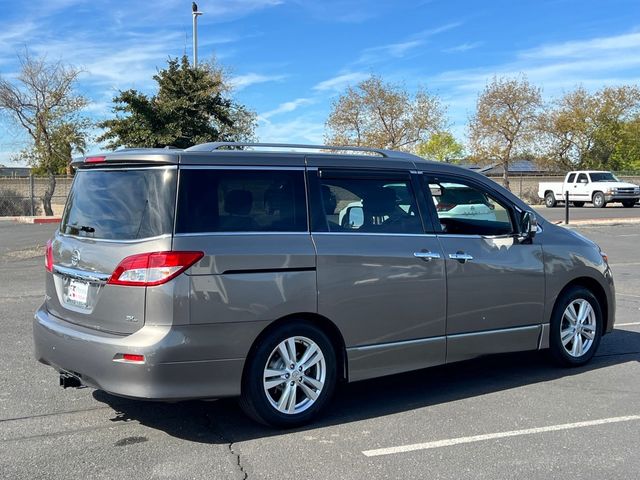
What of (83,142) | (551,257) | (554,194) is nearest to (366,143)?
(554,194)

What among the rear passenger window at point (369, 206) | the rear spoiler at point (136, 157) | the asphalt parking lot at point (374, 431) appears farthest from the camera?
the rear passenger window at point (369, 206)

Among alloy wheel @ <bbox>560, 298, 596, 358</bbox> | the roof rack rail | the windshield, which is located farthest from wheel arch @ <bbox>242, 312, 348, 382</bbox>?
the windshield

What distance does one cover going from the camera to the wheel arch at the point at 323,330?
175 inches

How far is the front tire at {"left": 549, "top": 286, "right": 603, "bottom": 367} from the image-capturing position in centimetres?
601

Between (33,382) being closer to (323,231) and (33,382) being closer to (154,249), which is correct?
(154,249)

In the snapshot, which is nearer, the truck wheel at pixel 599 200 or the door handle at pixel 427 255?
the door handle at pixel 427 255

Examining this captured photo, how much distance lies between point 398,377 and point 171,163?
3.00 metres

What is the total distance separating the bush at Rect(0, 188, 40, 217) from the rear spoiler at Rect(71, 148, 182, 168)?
26991 millimetres

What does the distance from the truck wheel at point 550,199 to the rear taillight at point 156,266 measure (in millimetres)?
36158

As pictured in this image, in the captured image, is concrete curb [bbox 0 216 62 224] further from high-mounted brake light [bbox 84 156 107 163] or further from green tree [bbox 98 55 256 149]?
high-mounted brake light [bbox 84 156 107 163]

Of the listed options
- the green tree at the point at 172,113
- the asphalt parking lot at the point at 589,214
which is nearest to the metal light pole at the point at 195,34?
the green tree at the point at 172,113

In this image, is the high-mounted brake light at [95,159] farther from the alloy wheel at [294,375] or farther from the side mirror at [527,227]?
the side mirror at [527,227]

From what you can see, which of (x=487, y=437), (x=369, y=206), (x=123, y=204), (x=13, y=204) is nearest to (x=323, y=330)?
(x=369, y=206)

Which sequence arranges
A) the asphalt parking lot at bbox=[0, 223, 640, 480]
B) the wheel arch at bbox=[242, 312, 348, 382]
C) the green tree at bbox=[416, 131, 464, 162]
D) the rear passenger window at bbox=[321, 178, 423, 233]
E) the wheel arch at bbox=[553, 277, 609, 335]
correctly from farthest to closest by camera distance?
the green tree at bbox=[416, 131, 464, 162] < the wheel arch at bbox=[553, 277, 609, 335] < the rear passenger window at bbox=[321, 178, 423, 233] < the wheel arch at bbox=[242, 312, 348, 382] < the asphalt parking lot at bbox=[0, 223, 640, 480]
